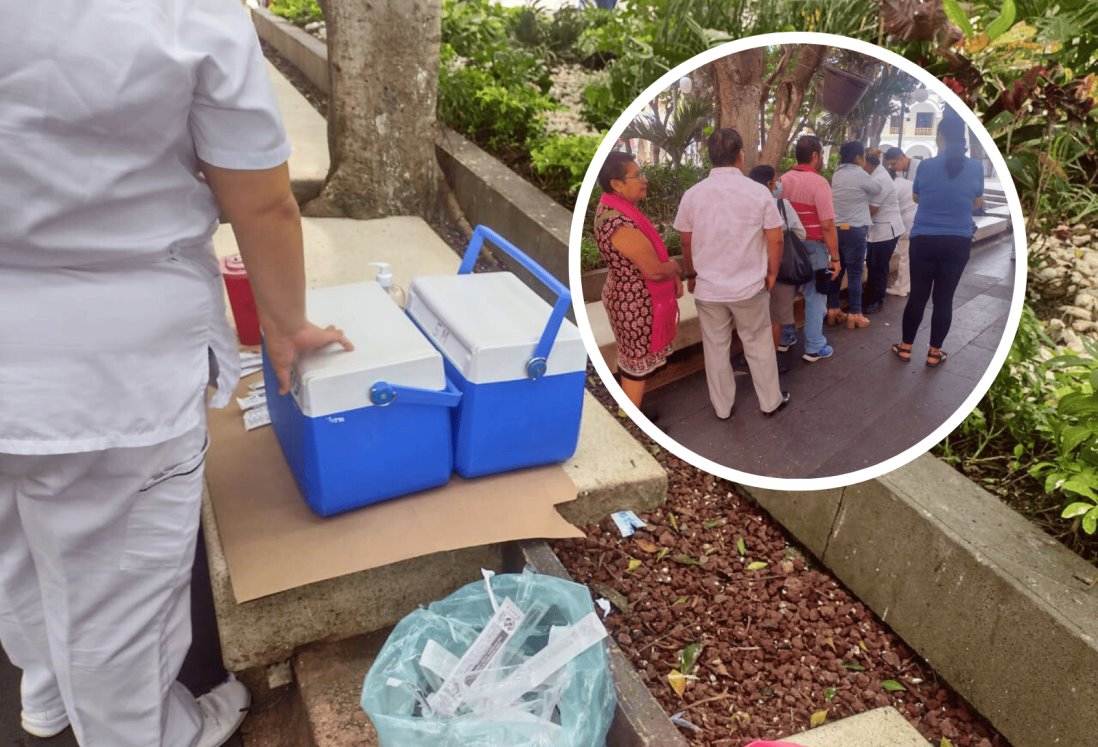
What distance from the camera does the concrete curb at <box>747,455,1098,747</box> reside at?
1.86m

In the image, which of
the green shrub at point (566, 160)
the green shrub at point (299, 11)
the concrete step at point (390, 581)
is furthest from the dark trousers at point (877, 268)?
the green shrub at point (299, 11)

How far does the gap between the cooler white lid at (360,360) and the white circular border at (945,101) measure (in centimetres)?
102

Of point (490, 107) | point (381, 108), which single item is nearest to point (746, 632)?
point (381, 108)

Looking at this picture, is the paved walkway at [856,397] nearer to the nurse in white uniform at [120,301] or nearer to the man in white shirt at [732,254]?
the man in white shirt at [732,254]

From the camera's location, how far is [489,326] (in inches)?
88.4

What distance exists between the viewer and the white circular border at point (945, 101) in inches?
39.1

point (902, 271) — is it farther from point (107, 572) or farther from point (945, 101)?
point (107, 572)

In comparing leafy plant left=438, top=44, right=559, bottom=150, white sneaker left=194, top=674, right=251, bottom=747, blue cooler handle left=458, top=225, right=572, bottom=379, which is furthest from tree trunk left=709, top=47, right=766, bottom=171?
leafy plant left=438, top=44, right=559, bottom=150

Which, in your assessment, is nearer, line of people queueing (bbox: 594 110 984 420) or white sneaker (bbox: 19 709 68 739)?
line of people queueing (bbox: 594 110 984 420)

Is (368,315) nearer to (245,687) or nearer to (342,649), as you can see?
(342,649)

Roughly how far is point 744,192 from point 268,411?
199 cm

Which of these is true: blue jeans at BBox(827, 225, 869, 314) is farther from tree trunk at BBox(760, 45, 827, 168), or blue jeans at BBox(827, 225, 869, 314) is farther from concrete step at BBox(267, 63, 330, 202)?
concrete step at BBox(267, 63, 330, 202)

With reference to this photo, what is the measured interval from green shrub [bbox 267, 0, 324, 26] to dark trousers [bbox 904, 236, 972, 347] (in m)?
9.72

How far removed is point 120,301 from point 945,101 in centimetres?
129
